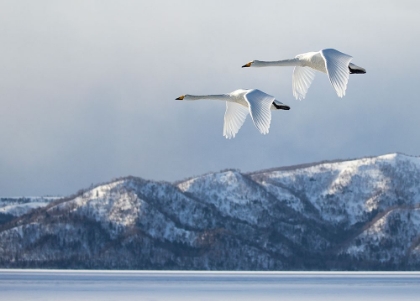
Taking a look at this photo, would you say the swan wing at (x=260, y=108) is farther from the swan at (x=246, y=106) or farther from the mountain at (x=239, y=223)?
the mountain at (x=239, y=223)

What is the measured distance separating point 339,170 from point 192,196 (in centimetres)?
3203

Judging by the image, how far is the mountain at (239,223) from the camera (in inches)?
6038

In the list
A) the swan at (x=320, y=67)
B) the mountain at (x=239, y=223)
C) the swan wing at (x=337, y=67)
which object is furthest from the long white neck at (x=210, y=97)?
the mountain at (x=239, y=223)

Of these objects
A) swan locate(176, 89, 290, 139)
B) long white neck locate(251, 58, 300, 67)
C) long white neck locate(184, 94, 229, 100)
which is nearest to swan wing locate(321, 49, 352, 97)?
swan locate(176, 89, 290, 139)

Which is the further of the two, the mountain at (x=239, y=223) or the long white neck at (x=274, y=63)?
the mountain at (x=239, y=223)

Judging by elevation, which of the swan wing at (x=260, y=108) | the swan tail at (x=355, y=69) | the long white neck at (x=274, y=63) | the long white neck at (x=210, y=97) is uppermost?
the long white neck at (x=274, y=63)

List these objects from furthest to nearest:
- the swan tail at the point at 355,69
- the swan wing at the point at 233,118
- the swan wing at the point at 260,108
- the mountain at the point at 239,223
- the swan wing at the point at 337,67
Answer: the mountain at the point at 239,223 → the swan wing at the point at 233,118 → the swan tail at the point at 355,69 → the swan wing at the point at 260,108 → the swan wing at the point at 337,67

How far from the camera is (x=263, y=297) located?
193 ft

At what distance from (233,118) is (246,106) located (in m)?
1.19

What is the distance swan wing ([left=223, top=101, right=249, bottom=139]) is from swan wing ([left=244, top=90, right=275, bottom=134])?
2.01 meters

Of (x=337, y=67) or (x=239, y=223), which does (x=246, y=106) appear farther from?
(x=239, y=223)

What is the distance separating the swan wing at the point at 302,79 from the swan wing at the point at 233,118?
1548 mm

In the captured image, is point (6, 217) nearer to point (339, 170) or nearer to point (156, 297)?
point (339, 170)

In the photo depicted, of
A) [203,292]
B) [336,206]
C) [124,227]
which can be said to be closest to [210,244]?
[124,227]
